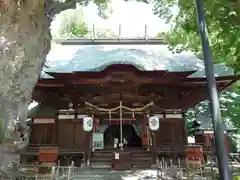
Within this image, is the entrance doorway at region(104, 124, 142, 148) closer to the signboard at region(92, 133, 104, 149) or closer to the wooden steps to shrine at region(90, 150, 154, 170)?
the signboard at region(92, 133, 104, 149)

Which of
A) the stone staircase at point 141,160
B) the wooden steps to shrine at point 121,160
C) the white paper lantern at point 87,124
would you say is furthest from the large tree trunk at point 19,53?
the stone staircase at point 141,160

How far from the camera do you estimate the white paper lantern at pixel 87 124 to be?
9.78 metres

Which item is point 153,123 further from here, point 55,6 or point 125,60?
point 55,6

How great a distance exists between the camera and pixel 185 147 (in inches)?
394

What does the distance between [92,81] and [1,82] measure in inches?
210

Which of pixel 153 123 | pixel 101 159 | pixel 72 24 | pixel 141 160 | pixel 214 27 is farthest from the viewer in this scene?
pixel 72 24

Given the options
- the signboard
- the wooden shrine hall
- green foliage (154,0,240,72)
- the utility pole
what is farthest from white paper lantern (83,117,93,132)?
the utility pole

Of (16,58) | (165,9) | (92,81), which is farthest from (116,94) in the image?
(16,58)

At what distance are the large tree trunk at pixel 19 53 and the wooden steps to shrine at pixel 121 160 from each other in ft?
17.5

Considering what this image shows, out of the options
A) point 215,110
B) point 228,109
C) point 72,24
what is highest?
point 72,24

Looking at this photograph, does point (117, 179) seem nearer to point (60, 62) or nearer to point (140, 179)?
point (140, 179)

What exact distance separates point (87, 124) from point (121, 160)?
6.84 feet

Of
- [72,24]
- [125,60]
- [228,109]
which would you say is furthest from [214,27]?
[72,24]

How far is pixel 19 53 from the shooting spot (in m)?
4.54
